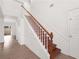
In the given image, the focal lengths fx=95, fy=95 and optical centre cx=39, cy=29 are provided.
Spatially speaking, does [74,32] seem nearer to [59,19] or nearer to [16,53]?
[59,19]

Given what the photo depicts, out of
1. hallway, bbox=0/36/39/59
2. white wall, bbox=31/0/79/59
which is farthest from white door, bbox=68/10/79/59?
hallway, bbox=0/36/39/59

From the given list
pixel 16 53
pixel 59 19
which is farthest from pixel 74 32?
pixel 16 53

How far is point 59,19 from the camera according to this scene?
16.2 ft

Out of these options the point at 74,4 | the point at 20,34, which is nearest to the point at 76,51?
the point at 74,4

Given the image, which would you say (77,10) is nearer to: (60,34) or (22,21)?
(60,34)

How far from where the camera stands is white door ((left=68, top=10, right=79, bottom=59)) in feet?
13.2

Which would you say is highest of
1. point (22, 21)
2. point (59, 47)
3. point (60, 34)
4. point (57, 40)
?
point (22, 21)

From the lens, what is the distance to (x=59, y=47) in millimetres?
4895

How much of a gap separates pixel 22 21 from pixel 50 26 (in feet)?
5.55

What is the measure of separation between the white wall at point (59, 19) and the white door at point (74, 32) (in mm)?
180

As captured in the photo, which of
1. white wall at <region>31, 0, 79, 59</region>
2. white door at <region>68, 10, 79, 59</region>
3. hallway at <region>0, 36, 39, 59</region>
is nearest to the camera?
hallway at <region>0, 36, 39, 59</region>

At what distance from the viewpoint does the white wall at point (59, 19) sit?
450cm

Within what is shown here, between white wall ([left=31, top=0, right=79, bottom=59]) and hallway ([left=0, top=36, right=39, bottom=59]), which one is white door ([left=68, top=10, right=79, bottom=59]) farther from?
hallway ([left=0, top=36, right=39, bottom=59])

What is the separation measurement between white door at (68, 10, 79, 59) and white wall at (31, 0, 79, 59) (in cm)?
18
